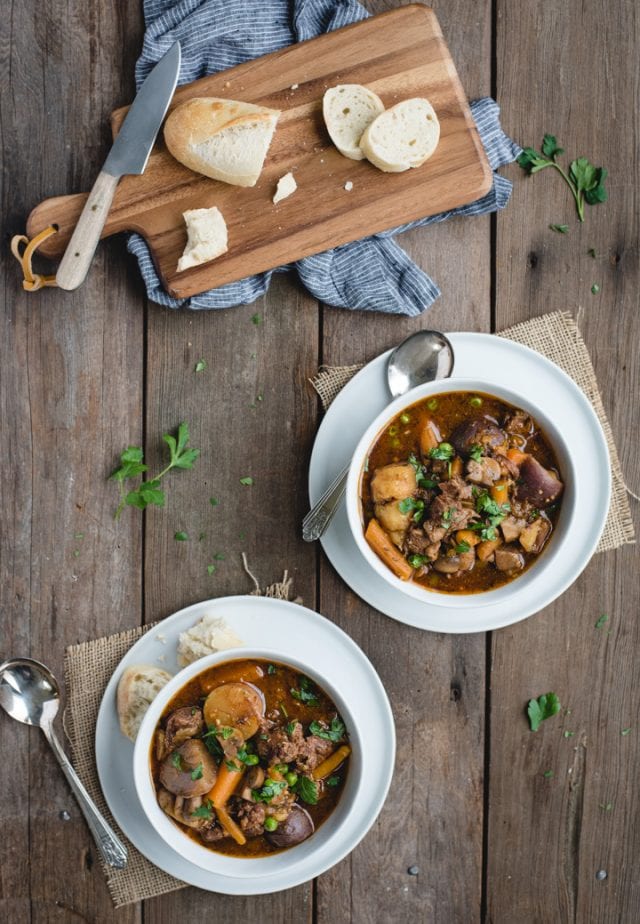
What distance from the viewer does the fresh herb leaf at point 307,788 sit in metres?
2.66

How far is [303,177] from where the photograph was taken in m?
2.90

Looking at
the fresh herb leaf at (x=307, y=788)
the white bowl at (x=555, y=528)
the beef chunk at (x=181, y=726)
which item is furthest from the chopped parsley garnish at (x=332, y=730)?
the white bowl at (x=555, y=528)

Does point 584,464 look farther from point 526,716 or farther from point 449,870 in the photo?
point 449,870


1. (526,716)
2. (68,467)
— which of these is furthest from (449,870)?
(68,467)

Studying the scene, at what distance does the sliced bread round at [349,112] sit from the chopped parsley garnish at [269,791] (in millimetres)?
2131

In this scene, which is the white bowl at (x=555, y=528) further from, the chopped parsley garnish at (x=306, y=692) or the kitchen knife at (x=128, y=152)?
the kitchen knife at (x=128, y=152)

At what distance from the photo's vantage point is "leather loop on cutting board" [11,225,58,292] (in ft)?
9.39

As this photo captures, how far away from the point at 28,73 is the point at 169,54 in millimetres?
587

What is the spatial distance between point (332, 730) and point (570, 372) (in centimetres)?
157

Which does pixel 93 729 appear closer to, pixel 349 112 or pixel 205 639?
pixel 205 639

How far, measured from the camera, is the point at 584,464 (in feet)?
9.41

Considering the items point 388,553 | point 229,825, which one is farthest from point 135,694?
point 388,553

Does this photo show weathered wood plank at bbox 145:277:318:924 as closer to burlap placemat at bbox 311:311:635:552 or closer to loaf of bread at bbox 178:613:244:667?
burlap placemat at bbox 311:311:635:552

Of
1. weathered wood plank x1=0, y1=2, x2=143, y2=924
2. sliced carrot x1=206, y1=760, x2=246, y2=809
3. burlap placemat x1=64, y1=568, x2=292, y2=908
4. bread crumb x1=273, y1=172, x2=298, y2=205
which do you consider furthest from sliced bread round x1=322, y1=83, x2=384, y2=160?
sliced carrot x1=206, y1=760, x2=246, y2=809
